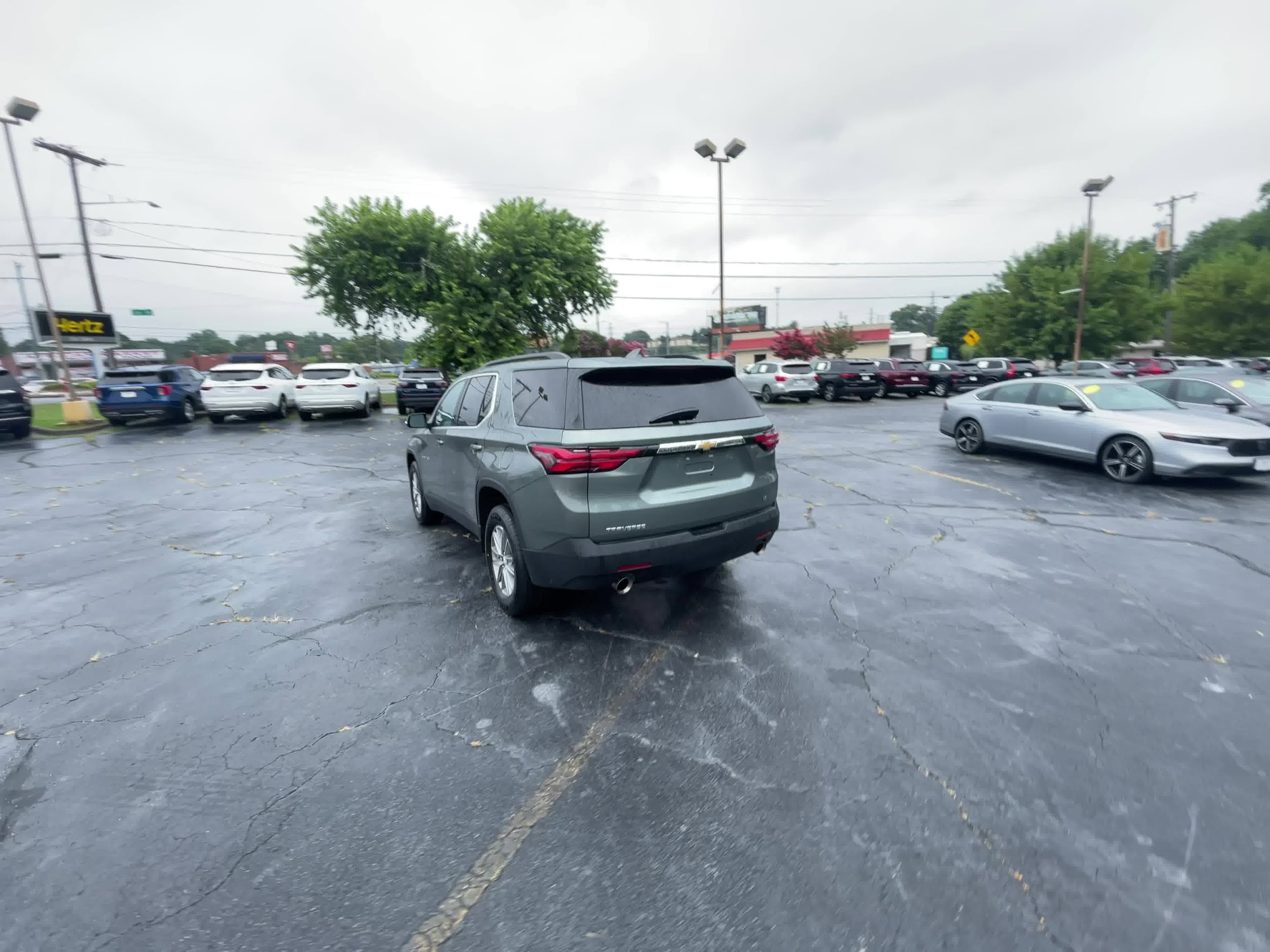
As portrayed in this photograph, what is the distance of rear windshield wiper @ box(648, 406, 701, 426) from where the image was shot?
3.74 m

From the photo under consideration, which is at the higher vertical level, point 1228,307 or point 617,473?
point 1228,307

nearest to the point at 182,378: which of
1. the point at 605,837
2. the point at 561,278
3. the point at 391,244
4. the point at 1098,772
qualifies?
the point at 391,244

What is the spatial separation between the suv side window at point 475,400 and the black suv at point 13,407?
642 inches

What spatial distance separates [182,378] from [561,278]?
13.5m

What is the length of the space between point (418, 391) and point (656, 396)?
18633mm

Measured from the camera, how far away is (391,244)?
25953mm

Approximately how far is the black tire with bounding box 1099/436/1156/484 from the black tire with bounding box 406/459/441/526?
29.6 feet

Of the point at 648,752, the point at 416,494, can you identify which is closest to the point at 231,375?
the point at 416,494

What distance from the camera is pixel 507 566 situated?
423cm

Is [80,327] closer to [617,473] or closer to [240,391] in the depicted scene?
[240,391]

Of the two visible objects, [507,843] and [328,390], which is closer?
[507,843]

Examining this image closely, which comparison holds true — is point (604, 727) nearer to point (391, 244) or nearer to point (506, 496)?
point (506, 496)

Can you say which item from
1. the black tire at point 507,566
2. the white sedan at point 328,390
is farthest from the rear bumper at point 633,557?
the white sedan at point 328,390

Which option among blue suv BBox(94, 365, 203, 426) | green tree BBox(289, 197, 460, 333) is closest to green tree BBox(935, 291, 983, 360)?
green tree BBox(289, 197, 460, 333)
